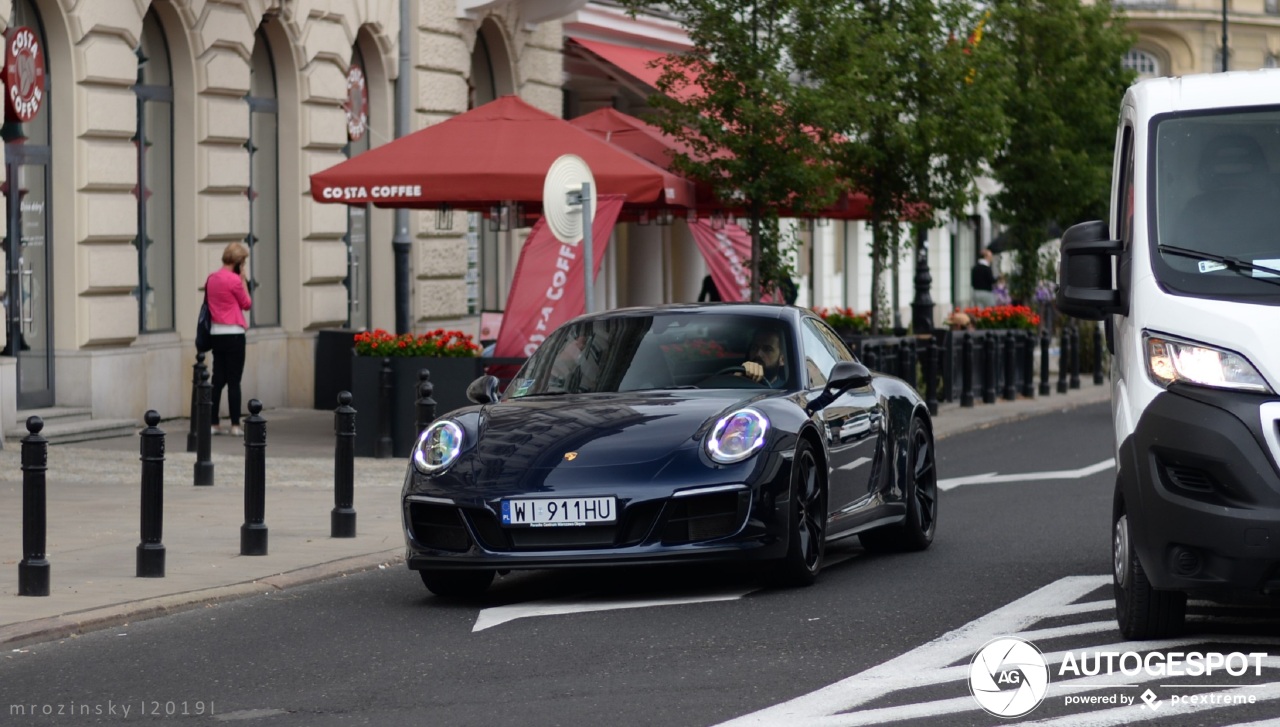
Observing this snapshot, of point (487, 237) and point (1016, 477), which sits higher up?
point (487, 237)

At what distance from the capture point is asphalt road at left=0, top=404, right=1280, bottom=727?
22.5ft

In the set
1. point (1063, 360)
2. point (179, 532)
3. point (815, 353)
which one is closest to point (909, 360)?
point (1063, 360)

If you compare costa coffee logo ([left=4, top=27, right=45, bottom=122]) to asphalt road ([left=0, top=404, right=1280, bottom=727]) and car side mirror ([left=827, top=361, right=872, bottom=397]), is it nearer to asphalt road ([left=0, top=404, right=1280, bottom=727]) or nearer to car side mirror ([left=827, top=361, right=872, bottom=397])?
asphalt road ([left=0, top=404, right=1280, bottom=727])

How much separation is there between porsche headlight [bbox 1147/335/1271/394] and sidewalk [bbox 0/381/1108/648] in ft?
14.7

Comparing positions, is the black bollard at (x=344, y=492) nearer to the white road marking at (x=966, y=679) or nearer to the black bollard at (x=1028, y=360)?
the white road marking at (x=966, y=679)

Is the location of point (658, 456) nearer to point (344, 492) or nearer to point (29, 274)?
point (344, 492)

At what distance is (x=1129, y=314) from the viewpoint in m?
7.95

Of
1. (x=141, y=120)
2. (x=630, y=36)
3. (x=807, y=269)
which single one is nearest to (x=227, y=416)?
(x=141, y=120)

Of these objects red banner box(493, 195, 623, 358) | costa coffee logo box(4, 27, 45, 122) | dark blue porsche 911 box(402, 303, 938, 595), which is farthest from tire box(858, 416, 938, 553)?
costa coffee logo box(4, 27, 45, 122)

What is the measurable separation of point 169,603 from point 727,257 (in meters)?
15.2

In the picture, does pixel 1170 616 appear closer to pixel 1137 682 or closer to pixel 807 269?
pixel 1137 682

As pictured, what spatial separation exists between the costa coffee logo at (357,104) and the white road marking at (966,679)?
1660cm

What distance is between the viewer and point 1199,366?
7.44 m

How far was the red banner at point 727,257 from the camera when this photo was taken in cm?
2411
